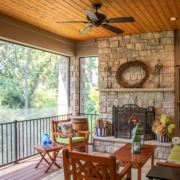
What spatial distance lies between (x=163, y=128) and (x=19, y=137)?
3.01 meters

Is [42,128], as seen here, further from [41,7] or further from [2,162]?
[41,7]

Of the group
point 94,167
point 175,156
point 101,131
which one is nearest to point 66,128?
point 101,131

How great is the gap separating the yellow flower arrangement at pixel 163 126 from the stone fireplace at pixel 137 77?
0.79 ft

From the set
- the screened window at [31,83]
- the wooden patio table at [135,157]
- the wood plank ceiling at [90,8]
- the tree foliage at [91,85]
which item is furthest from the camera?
the tree foliage at [91,85]

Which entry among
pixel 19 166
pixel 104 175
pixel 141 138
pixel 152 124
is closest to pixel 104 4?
pixel 141 138

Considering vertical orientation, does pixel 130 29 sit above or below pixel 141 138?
above

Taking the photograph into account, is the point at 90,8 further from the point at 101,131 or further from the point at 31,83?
the point at 101,131

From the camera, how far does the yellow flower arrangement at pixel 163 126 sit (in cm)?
477

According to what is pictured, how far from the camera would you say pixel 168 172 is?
228 centimetres

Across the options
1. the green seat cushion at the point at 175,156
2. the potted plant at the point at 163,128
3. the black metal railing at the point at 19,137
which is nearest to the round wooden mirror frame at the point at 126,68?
the potted plant at the point at 163,128

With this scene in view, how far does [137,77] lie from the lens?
215 inches

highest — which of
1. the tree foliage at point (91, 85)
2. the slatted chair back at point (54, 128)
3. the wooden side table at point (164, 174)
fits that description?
the tree foliage at point (91, 85)

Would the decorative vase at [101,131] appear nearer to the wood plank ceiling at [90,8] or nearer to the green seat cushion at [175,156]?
the green seat cushion at [175,156]

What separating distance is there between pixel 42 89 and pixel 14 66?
39.1 inches
